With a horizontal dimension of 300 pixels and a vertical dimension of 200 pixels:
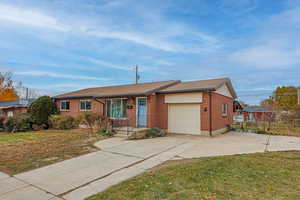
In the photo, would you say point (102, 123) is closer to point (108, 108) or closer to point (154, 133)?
point (108, 108)

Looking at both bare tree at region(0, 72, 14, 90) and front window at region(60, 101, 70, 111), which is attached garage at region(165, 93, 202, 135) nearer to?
front window at region(60, 101, 70, 111)

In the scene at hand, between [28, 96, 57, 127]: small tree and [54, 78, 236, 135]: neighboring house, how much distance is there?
5360 mm

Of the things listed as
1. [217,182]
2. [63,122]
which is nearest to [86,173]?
[217,182]

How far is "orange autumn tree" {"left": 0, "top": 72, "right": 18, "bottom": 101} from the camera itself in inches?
1200

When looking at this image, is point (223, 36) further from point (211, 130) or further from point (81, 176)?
point (81, 176)

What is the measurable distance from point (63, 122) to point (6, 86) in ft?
85.3

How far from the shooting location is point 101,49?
16031mm

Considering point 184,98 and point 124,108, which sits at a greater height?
point 184,98

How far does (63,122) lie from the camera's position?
48.8 feet

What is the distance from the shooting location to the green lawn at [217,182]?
10.5ft

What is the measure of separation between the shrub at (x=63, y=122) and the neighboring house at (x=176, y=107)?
295cm

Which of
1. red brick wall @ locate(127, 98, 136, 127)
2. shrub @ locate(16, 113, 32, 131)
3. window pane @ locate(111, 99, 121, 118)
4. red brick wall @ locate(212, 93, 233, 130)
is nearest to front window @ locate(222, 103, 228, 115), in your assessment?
red brick wall @ locate(212, 93, 233, 130)

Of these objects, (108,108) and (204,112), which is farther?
(108,108)

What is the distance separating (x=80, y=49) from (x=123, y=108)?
25.5ft
